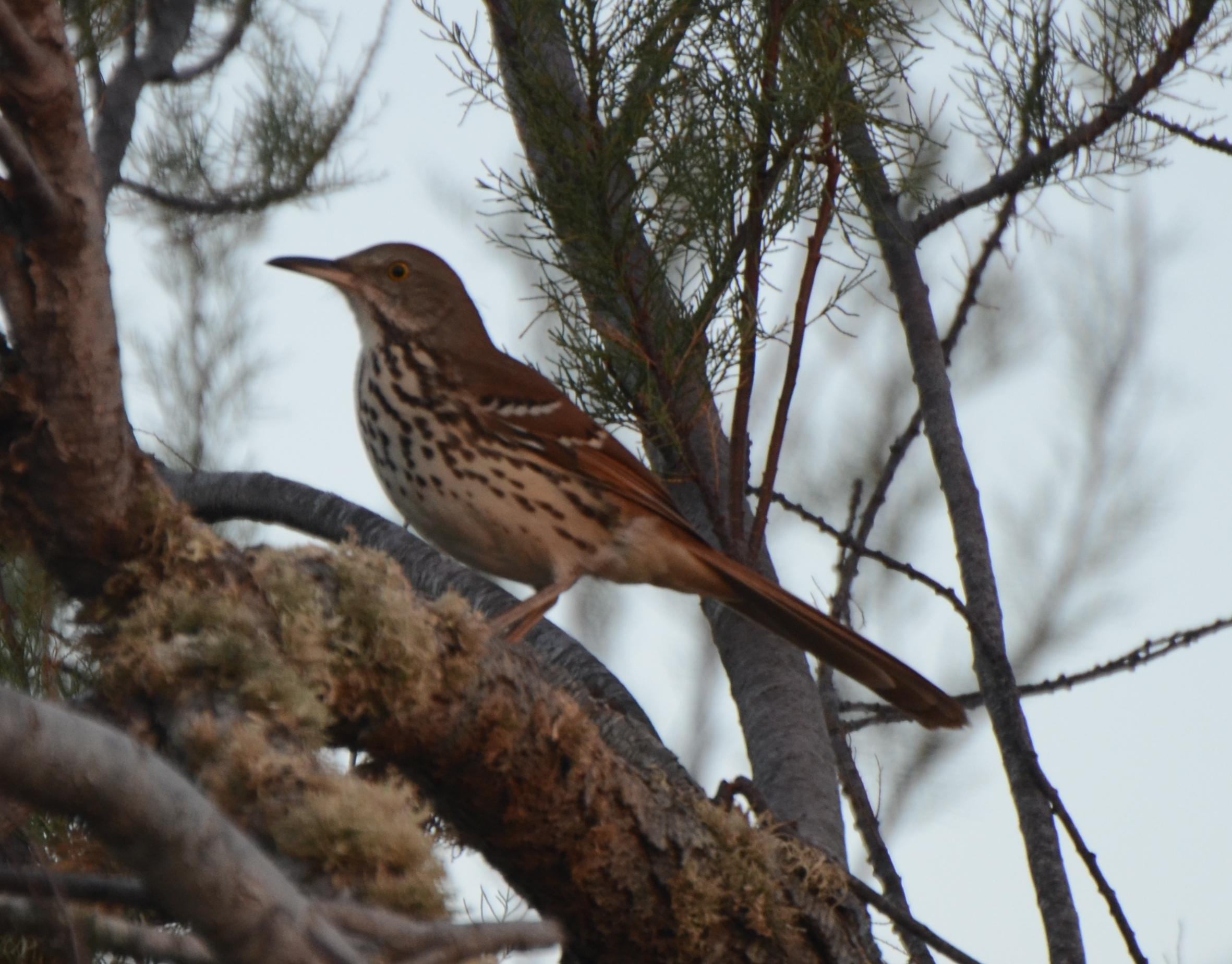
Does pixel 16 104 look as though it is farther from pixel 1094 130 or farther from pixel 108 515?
pixel 1094 130

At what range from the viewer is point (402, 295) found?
3.70 m

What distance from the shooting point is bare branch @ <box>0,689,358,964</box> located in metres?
0.87

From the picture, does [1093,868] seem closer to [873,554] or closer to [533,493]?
[873,554]

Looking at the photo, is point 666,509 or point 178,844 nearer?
point 178,844

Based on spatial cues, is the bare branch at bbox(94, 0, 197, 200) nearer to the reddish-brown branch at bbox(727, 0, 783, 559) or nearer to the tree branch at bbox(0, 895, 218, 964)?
the reddish-brown branch at bbox(727, 0, 783, 559)

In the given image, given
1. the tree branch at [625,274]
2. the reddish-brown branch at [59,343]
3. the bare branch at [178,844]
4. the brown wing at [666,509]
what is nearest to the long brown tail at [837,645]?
the brown wing at [666,509]

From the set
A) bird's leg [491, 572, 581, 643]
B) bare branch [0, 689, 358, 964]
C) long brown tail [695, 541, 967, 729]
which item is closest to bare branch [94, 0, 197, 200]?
bird's leg [491, 572, 581, 643]

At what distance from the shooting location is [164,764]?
36.0 inches

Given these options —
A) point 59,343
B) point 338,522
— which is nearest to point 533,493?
point 338,522

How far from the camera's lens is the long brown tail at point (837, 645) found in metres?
2.97

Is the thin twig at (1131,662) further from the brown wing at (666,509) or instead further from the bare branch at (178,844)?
the bare branch at (178,844)

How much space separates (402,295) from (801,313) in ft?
4.79

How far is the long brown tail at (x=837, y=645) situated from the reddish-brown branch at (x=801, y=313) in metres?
0.40

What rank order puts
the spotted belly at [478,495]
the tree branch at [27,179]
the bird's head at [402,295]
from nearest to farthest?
the tree branch at [27,179] < the spotted belly at [478,495] < the bird's head at [402,295]
